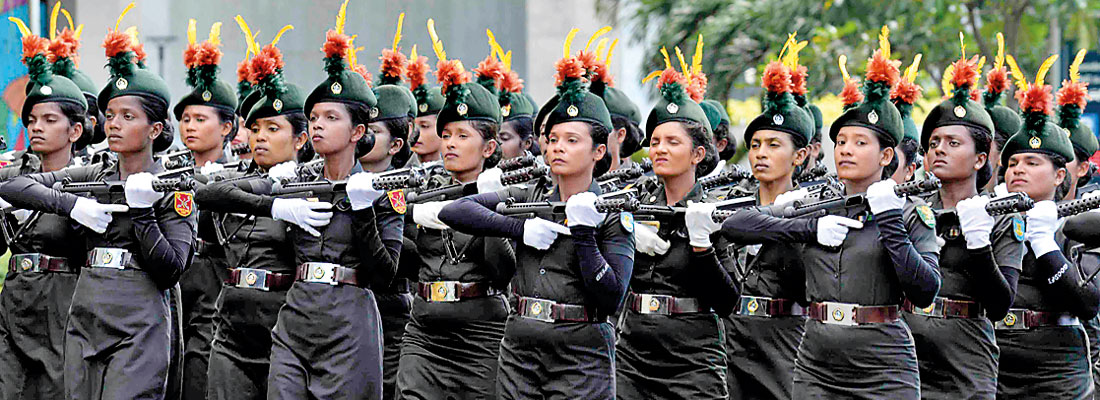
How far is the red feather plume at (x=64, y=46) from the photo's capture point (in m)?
10.1

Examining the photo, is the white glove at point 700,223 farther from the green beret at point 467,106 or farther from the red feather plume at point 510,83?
the red feather plume at point 510,83

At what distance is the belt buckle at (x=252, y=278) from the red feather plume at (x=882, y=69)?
10.9 feet

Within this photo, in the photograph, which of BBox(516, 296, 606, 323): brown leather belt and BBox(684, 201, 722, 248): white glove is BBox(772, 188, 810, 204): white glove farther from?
BBox(516, 296, 606, 323): brown leather belt

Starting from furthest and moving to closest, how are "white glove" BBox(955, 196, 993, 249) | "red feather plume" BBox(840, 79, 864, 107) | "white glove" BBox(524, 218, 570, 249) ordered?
"red feather plume" BBox(840, 79, 864, 107)
"white glove" BBox(955, 196, 993, 249)
"white glove" BBox(524, 218, 570, 249)

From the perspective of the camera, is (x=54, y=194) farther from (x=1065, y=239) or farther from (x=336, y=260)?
(x=1065, y=239)

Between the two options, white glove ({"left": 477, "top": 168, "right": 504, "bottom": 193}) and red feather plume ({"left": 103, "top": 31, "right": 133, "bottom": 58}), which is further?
red feather plume ({"left": 103, "top": 31, "right": 133, "bottom": 58})

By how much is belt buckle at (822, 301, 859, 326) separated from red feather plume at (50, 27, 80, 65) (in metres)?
4.95

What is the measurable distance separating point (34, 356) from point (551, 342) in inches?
133

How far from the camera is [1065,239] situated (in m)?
9.34

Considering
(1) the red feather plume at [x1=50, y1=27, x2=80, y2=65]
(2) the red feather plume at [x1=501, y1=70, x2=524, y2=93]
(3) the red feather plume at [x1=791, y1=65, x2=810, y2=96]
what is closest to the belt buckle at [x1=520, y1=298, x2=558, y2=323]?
(3) the red feather plume at [x1=791, y1=65, x2=810, y2=96]

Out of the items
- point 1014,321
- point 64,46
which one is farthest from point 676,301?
point 64,46

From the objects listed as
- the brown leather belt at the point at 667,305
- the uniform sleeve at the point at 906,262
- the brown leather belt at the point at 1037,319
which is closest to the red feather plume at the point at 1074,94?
the brown leather belt at the point at 1037,319

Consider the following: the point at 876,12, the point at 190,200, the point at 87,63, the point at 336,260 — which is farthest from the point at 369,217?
the point at 87,63

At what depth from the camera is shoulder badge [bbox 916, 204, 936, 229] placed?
25.8 ft
